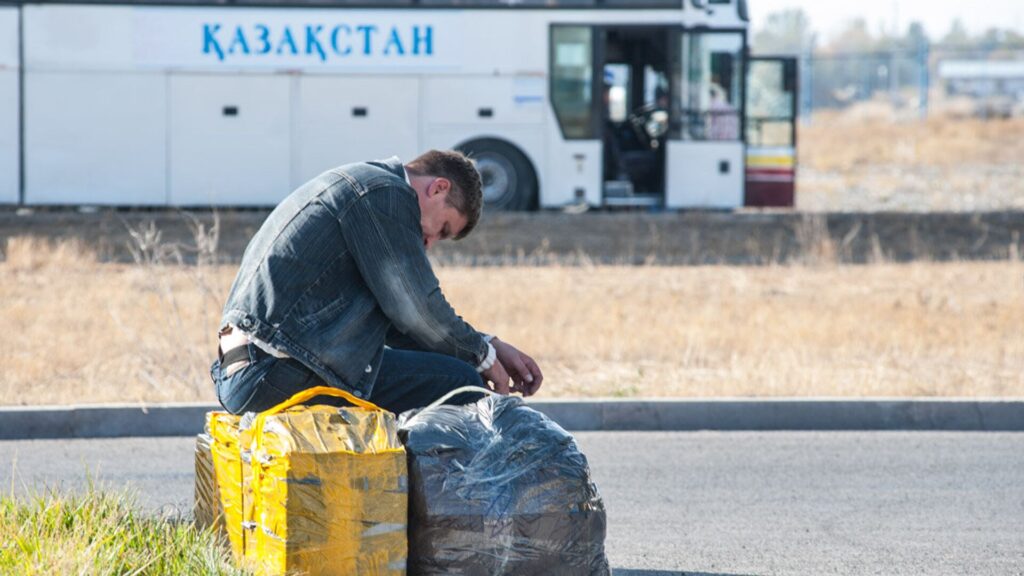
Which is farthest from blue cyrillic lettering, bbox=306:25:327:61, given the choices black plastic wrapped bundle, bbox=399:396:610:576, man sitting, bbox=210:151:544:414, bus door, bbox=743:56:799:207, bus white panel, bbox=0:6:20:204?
black plastic wrapped bundle, bbox=399:396:610:576

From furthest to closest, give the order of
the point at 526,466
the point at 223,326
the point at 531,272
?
the point at 531,272 → the point at 223,326 → the point at 526,466

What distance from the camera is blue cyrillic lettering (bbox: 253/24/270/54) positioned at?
20.0 metres

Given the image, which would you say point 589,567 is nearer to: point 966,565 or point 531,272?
point 966,565

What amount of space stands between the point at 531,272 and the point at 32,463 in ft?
27.2

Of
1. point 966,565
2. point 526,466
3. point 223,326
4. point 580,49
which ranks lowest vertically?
point 966,565

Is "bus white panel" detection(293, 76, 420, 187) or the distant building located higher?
the distant building

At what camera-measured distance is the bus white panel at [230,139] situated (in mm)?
20203

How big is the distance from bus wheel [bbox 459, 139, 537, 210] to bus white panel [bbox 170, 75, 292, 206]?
2505 mm

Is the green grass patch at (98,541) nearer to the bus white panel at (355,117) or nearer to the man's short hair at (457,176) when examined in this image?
the man's short hair at (457,176)

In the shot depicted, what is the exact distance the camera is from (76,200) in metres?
20.3

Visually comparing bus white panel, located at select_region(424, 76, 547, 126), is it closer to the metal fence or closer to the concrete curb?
the concrete curb

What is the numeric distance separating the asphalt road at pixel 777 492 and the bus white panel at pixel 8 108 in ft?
42.1

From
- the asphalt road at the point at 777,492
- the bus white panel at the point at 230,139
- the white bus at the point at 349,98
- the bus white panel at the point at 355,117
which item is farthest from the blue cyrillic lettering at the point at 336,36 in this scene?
the asphalt road at the point at 777,492

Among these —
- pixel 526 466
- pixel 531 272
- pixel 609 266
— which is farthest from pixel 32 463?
pixel 609 266
